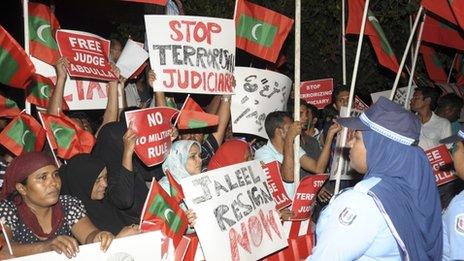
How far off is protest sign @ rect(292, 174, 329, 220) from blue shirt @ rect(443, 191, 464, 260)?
6.53 ft

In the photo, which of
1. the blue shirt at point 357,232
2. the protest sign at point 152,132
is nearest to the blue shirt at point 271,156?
the protest sign at point 152,132

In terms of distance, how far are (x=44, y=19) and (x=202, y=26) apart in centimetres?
156

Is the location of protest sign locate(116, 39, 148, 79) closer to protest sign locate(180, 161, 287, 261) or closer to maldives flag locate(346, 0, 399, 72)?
protest sign locate(180, 161, 287, 261)

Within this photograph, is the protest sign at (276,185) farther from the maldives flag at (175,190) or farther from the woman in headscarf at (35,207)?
the woman in headscarf at (35,207)

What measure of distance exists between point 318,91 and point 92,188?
206 inches

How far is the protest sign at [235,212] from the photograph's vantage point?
174 inches

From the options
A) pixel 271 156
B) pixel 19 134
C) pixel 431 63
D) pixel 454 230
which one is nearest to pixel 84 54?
pixel 19 134

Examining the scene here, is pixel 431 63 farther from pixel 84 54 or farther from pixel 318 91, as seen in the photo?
pixel 84 54

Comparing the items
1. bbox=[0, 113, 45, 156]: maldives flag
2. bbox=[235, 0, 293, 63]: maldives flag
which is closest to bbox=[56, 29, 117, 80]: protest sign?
bbox=[0, 113, 45, 156]: maldives flag

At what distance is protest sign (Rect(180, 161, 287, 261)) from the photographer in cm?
442

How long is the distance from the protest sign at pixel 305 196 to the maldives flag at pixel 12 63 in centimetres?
249

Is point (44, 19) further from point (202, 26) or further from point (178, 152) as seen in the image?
point (178, 152)

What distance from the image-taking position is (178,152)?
506 centimetres

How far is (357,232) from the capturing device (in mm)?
2922
